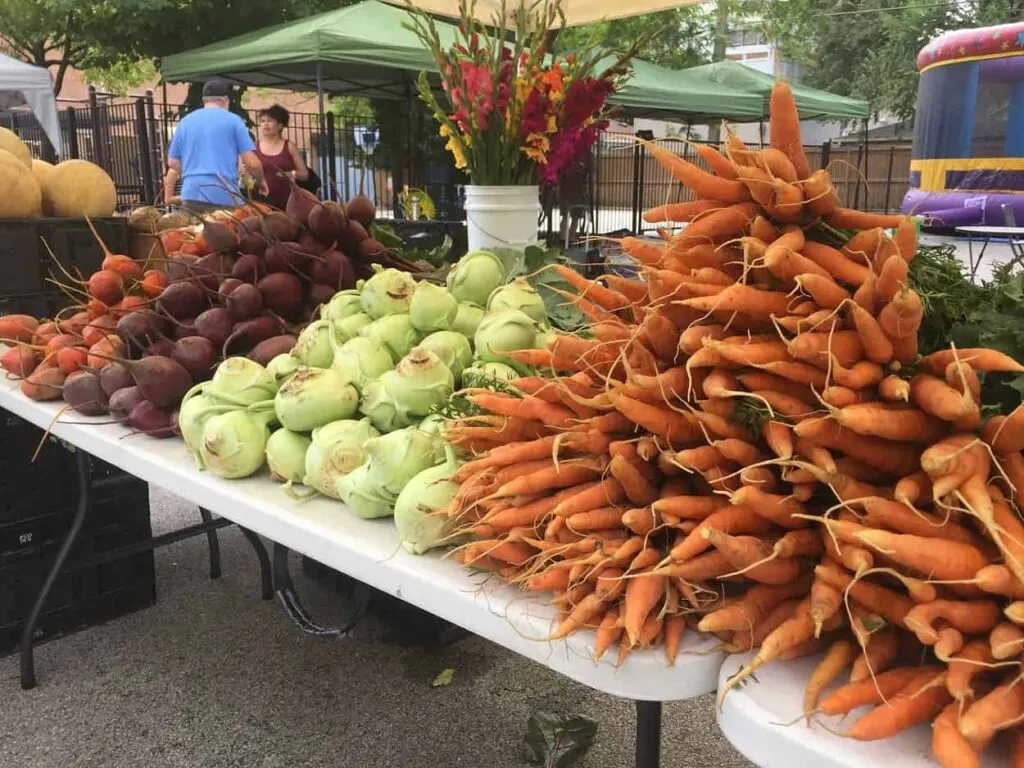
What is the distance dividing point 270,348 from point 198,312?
1.06ft

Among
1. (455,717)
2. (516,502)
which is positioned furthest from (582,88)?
(455,717)

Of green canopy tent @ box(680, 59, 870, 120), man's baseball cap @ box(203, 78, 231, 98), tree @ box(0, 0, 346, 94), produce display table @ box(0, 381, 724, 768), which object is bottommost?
produce display table @ box(0, 381, 724, 768)

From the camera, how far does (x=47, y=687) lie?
2389 millimetres

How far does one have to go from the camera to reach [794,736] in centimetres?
86

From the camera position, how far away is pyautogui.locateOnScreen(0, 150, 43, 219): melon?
101 inches

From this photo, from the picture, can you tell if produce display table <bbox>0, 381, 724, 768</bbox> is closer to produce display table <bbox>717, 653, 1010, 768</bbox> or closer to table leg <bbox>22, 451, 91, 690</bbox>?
produce display table <bbox>717, 653, 1010, 768</bbox>

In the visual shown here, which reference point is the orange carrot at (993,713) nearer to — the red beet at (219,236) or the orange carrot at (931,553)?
the orange carrot at (931,553)

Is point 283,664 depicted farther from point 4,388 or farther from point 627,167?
point 627,167

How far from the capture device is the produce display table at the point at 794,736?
0.83m

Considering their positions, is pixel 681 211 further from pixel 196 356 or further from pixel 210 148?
pixel 210 148

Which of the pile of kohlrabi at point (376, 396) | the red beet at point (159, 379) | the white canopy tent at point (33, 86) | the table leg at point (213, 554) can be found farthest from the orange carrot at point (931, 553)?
the white canopy tent at point (33, 86)

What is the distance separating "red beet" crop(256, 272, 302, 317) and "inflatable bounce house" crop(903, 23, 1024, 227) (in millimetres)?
9777

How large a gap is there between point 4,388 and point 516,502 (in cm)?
174

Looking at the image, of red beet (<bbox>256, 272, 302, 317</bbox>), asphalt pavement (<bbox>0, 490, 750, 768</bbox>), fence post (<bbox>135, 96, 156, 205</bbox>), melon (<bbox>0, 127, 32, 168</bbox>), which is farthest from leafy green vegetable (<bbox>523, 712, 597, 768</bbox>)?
fence post (<bbox>135, 96, 156, 205</bbox>)
